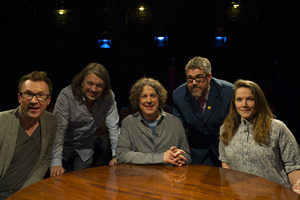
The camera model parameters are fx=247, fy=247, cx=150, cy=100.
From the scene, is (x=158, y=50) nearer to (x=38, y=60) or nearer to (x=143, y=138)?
(x=38, y=60)

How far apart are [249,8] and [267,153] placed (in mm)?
6803

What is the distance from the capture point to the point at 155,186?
144 centimetres

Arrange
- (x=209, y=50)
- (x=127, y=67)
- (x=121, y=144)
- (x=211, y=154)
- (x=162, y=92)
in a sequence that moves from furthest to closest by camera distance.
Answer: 1. (x=127, y=67)
2. (x=209, y=50)
3. (x=211, y=154)
4. (x=162, y=92)
5. (x=121, y=144)

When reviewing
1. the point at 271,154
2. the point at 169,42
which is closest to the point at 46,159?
the point at 271,154

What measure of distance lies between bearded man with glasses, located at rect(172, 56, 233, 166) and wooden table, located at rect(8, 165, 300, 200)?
0.80 meters

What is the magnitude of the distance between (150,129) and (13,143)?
105cm

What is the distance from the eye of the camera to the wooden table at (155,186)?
131 centimetres

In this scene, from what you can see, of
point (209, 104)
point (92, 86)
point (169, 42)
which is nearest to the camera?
point (92, 86)

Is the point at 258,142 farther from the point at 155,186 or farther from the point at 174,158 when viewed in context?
the point at 155,186

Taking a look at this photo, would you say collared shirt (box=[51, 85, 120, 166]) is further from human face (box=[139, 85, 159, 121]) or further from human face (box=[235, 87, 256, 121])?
human face (box=[235, 87, 256, 121])

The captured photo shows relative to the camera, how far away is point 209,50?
25.5 feet

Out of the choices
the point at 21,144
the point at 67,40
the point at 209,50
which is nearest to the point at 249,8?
the point at 209,50

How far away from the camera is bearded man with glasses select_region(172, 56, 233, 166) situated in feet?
8.03

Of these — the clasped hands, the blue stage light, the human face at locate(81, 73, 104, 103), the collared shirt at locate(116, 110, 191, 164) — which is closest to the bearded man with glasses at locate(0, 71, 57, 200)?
the human face at locate(81, 73, 104, 103)
